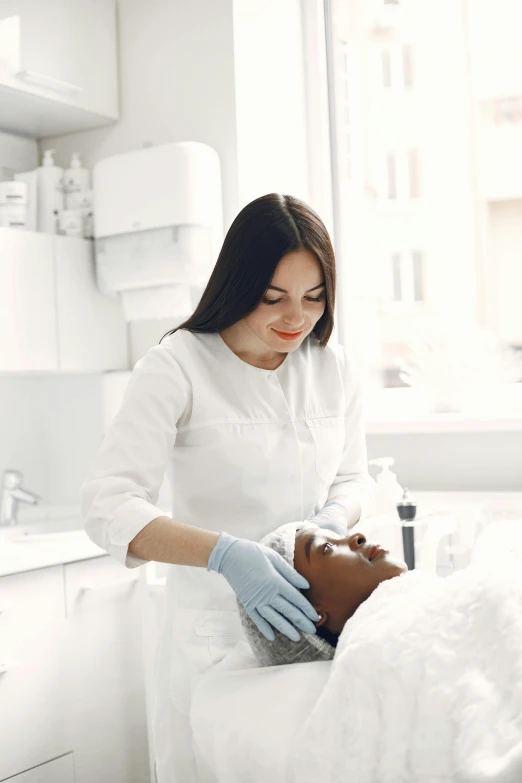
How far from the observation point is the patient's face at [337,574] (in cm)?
123

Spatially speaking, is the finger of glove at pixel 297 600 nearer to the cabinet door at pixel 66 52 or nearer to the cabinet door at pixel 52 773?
the cabinet door at pixel 52 773

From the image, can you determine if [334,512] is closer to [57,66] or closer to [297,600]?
[297,600]

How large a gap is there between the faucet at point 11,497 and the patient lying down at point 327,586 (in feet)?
4.97

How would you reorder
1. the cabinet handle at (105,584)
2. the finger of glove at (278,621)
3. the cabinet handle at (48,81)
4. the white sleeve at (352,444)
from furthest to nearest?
1. the cabinet handle at (48,81)
2. the cabinet handle at (105,584)
3. the white sleeve at (352,444)
4. the finger of glove at (278,621)

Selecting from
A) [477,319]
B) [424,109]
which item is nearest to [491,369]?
[477,319]

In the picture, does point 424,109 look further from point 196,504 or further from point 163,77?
point 196,504

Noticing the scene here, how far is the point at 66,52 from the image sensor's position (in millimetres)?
2584

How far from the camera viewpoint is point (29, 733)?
2.08 meters

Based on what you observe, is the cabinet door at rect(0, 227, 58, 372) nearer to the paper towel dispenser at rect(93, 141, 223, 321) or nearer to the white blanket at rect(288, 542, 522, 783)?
the paper towel dispenser at rect(93, 141, 223, 321)

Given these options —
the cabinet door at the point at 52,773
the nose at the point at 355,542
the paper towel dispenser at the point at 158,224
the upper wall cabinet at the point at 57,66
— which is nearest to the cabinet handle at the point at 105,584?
the cabinet door at the point at 52,773

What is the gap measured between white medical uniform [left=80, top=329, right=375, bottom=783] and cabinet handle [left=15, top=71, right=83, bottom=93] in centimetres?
134

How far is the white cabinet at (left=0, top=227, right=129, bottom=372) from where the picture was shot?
2445 millimetres

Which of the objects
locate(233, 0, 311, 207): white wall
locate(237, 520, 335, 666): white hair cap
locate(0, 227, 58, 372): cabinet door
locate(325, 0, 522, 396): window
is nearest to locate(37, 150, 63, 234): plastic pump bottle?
locate(0, 227, 58, 372): cabinet door

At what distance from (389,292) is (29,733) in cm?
168
